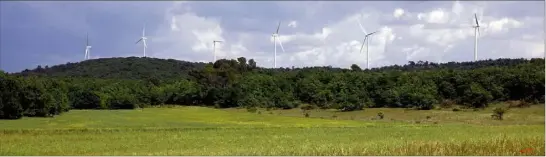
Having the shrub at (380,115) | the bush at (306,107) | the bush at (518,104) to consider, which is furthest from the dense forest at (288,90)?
the shrub at (380,115)

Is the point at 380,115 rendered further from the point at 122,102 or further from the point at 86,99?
the point at 86,99

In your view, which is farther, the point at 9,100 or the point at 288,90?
the point at 288,90

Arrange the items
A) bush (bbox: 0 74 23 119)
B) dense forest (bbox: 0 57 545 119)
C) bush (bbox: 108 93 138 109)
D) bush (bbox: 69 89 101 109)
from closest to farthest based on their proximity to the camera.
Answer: bush (bbox: 0 74 23 119) → dense forest (bbox: 0 57 545 119) → bush (bbox: 69 89 101 109) → bush (bbox: 108 93 138 109)

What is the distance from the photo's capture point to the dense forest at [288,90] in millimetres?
89250

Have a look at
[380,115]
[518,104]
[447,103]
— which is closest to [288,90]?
[447,103]

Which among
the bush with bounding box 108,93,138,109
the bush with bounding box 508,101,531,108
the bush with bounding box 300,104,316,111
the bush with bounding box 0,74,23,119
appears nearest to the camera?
the bush with bounding box 0,74,23,119

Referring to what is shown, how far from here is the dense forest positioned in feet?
293

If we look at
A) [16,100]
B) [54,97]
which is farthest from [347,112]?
[16,100]

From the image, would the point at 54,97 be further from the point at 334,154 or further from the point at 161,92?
the point at 334,154

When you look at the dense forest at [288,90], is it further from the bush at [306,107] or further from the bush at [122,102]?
the bush at [306,107]

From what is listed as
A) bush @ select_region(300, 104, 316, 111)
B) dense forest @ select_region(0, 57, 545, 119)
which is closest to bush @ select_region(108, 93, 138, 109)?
dense forest @ select_region(0, 57, 545, 119)

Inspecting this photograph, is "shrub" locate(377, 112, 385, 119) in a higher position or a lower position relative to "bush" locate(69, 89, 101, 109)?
lower

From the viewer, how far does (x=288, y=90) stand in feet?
472

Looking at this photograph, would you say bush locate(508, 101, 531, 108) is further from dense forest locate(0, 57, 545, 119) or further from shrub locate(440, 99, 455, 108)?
shrub locate(440, 99, 455, 108)
